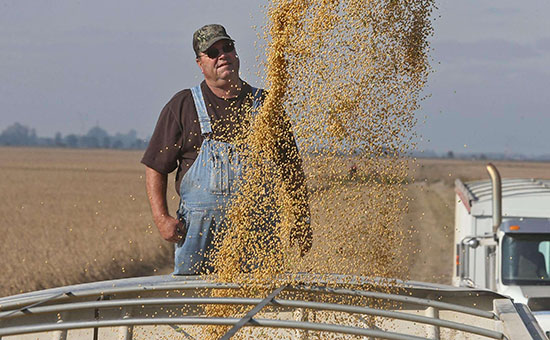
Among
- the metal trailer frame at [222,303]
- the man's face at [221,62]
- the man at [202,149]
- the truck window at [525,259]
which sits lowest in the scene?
the truck window at [525,259]

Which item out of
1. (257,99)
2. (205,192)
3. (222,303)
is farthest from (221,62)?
(222,303)

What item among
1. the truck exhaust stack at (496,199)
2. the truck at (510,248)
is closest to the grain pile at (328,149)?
the truck at (510,248)

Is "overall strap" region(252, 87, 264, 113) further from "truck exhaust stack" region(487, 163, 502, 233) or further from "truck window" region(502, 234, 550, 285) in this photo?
"truck exhaust stack" region(487, 163, 502, 233)

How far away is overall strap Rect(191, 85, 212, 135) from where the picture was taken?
15.0 feet

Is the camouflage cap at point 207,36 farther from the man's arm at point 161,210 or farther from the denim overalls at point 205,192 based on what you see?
the man's arm at point 161,210

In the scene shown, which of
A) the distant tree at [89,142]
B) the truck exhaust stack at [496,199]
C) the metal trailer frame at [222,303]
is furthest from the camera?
the distant tree at [89,142]

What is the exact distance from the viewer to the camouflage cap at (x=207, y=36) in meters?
4.60

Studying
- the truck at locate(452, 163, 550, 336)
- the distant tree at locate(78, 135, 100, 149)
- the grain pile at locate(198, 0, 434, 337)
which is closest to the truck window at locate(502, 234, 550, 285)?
the truck at locate(452, 163, 550, 336)

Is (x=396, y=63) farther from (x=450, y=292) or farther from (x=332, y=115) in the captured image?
(x=450, y=292)

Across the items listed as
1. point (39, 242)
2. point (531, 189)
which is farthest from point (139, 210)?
point (531, 189)

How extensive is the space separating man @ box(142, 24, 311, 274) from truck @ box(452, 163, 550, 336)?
2.46 m

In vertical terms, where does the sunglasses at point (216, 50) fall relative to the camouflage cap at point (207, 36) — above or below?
below

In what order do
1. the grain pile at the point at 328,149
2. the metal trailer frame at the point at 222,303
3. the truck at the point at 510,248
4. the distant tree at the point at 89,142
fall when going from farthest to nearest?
the distant tree at the point at 89,142
the truck at the point at 510,248
the grain pile at the point at 328,149
the metal trailer frame at the point at 222,303

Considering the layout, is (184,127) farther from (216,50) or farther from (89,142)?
(89,142)
